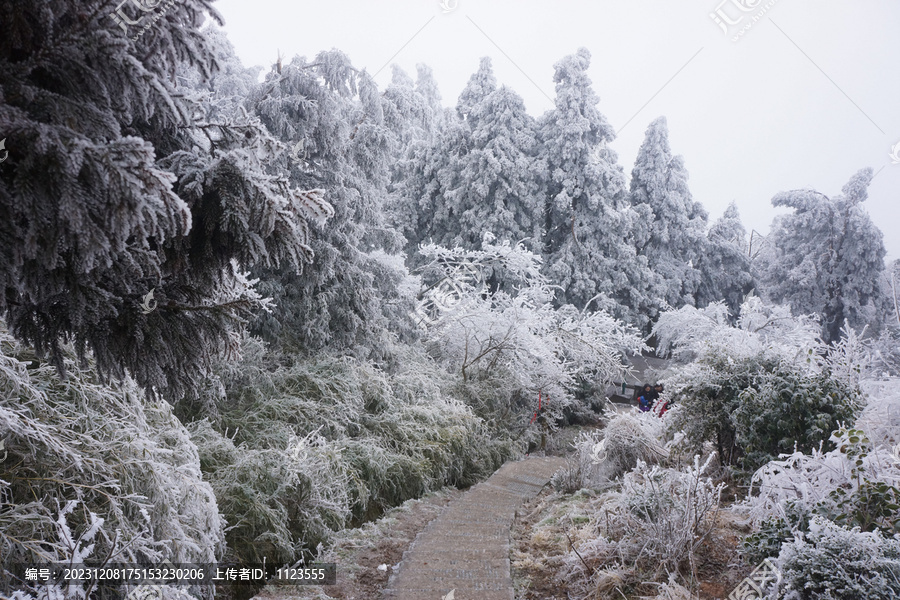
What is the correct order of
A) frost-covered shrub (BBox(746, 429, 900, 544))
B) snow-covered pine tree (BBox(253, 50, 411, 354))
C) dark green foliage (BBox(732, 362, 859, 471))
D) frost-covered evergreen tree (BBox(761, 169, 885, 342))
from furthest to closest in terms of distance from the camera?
frost-covered evergreen tree (BBox(761, 169, 885, 342))
snow-covered pine tree (BBox(253, 50, 411, 354))
dark green foliage (BBox(732, 362, 859, 471))
frost-covered shrub (BBox(746, 429, 900, 544))

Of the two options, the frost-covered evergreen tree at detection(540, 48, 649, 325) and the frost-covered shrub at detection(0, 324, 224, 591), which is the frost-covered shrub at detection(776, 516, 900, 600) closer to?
the frost-covered shrub at detection(0, 324, 224, 591)

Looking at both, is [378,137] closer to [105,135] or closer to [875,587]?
[105,135]

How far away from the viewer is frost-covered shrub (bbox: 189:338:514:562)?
424 centimetres

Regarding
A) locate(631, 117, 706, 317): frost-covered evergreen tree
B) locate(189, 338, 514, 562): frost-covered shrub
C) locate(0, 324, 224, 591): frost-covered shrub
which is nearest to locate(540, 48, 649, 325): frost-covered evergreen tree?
locate(631, 117, 706, 317): frost-covered evergreen tree

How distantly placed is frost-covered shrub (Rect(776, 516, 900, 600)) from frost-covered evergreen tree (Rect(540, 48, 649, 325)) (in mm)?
14150

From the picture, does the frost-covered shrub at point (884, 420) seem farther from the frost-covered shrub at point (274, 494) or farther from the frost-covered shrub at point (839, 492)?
the frost-covered shrub at point (274, 494)

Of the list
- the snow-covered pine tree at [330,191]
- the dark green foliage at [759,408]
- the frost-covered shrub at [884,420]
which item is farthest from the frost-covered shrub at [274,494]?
the frost-covered shrub at [884,420]

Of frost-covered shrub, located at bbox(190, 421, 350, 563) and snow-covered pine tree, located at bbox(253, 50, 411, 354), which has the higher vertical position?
snow-covered pine tree, located at bbox(253, 50, 411, 354)

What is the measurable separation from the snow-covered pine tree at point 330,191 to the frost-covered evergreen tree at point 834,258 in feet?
52.5

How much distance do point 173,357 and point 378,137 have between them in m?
6.71

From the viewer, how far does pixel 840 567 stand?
105 inches

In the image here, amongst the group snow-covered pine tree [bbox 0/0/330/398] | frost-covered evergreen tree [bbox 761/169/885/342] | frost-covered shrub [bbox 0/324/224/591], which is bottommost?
frost-covered shrub [bbox 0/324/224/591]

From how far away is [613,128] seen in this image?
1794cm

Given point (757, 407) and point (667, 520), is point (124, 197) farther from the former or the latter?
point (757, 407)
